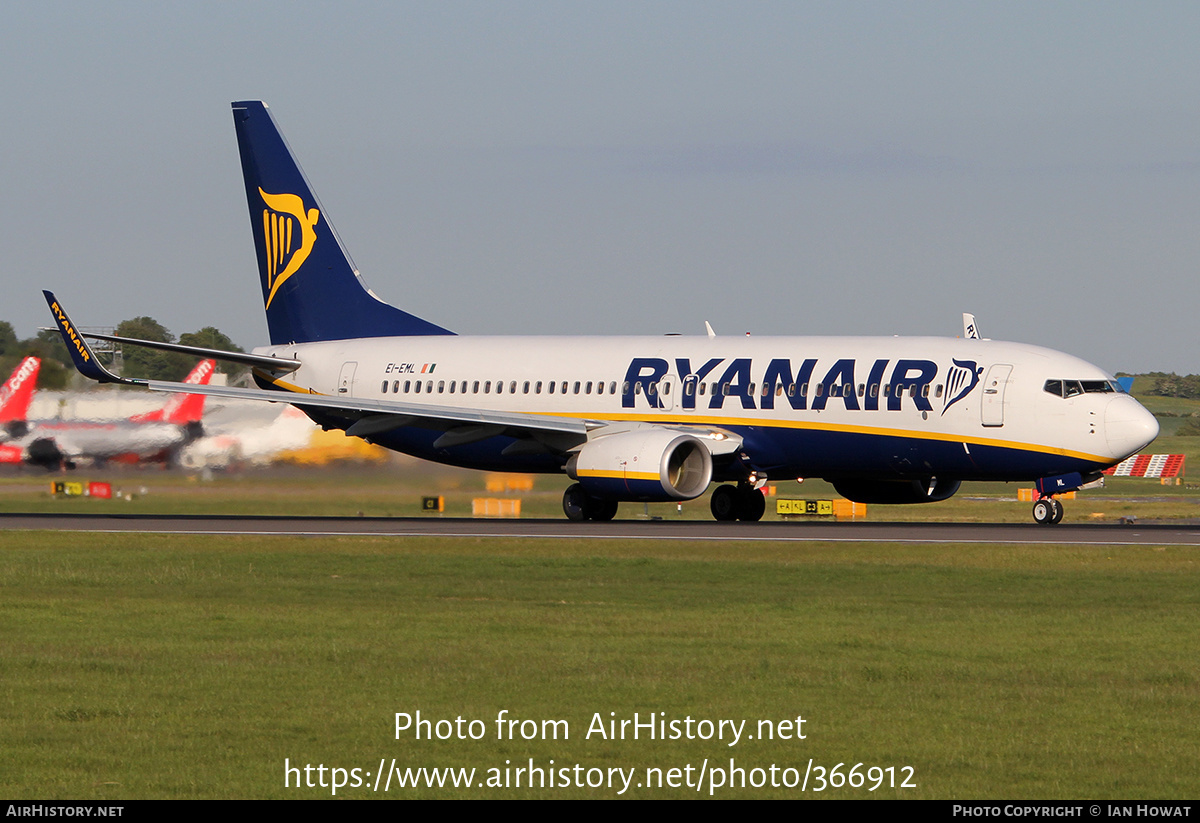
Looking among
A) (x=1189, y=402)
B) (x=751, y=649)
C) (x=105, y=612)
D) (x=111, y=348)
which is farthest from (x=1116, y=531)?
(x=1189, y=402)

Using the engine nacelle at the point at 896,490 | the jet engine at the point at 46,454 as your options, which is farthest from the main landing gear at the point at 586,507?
the jet engine at the point at 46,454

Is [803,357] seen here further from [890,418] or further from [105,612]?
[105,612]

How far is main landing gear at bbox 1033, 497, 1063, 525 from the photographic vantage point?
116ft

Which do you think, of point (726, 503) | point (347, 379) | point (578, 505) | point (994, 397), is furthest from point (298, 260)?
point (994, 397)

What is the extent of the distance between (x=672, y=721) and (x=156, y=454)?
28977mm

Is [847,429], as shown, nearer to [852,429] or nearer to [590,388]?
[852,429]

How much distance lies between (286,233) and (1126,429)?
933 inches

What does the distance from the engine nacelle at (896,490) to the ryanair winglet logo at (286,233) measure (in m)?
16.7

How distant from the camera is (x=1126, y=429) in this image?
32438 millimetres

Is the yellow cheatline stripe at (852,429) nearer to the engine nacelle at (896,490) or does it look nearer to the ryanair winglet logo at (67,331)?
the engine nacelle at (896,490)

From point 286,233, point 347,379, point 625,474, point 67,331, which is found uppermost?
point 286,233

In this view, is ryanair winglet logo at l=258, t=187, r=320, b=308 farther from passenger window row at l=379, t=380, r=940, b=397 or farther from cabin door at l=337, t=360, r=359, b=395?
passenger window row at l=379, t=380, r=940, b=397

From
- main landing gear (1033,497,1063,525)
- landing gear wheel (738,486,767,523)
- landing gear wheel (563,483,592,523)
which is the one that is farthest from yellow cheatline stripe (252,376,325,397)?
main landing gear (1033,497,1063,525)

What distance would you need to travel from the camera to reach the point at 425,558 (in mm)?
26484
